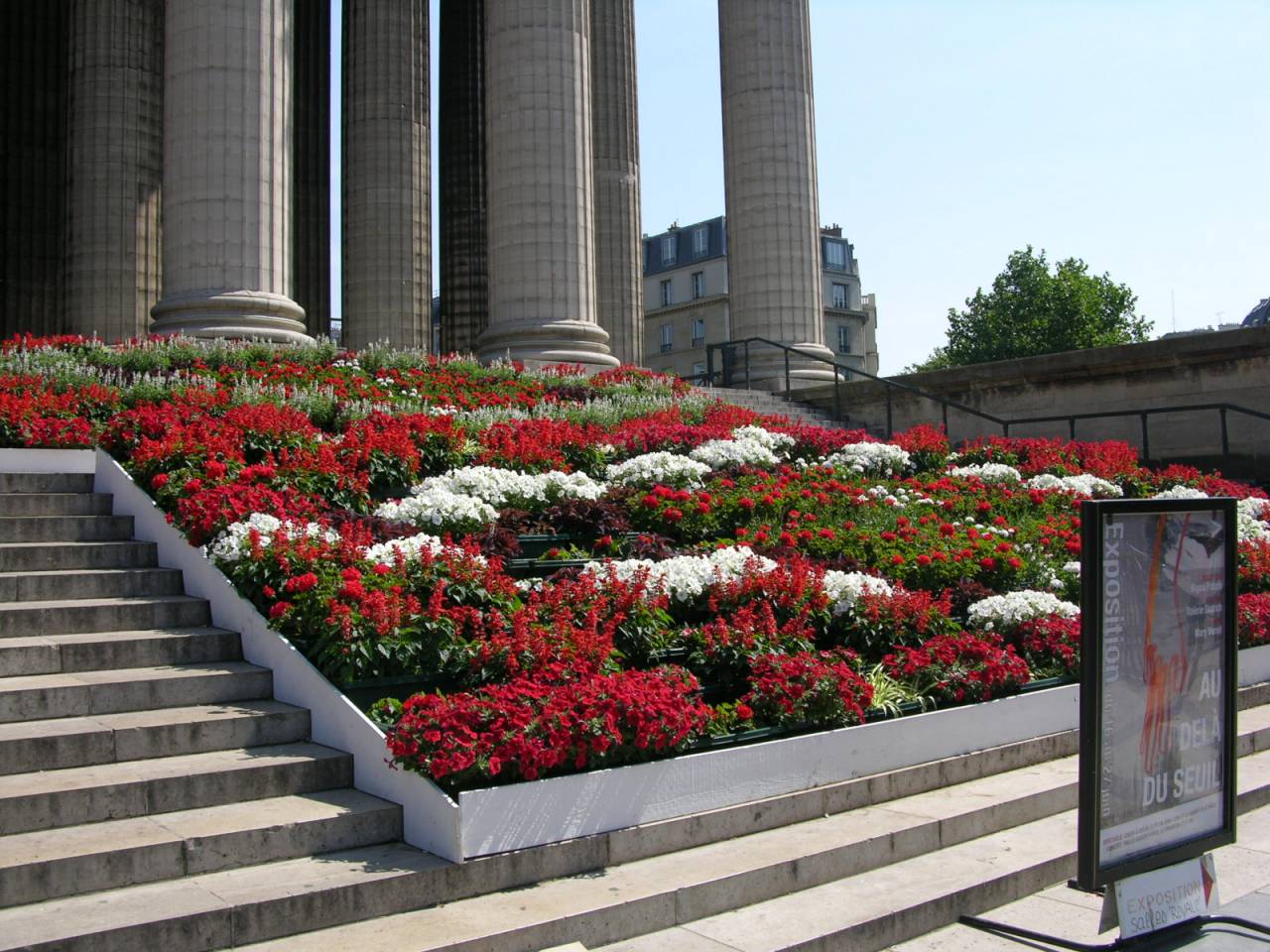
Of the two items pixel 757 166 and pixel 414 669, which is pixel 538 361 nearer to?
pixel 757 166

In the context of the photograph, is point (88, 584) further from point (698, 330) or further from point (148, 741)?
point (698, 330)

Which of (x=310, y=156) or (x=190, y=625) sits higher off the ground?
(x=310, y=156)

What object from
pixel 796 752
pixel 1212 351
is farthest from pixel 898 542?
pixel 1212 351

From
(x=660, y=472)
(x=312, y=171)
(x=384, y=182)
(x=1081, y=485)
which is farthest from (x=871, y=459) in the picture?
(x=312, y=171)

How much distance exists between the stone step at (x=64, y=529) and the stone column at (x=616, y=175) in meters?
20.4

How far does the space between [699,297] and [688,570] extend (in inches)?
2776

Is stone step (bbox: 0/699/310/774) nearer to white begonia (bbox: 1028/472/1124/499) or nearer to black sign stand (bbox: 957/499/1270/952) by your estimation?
black sign stand (bbox: 957/499/1270/952)

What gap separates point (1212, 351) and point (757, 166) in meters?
10.7

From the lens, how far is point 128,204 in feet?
81.9

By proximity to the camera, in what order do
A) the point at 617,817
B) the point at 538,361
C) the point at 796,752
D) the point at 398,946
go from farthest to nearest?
1. the point at 538,361
2. the point at 796,752
3. the point at 617,817
4. the point at 398,946

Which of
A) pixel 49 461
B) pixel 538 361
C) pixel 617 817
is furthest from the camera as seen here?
Result: pixel 538 361

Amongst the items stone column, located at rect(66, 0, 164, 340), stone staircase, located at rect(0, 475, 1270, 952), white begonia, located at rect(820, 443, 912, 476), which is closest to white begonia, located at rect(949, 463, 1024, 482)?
white begonia, located at rect(820, 443, 912, 476)

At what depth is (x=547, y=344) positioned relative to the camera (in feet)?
71.1

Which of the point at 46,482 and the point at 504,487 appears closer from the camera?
the point at 46,482
